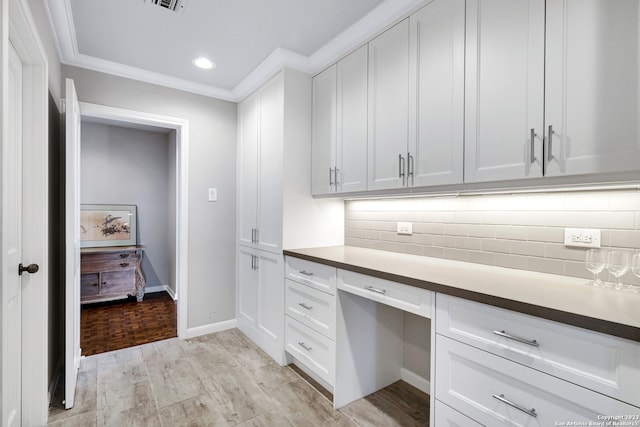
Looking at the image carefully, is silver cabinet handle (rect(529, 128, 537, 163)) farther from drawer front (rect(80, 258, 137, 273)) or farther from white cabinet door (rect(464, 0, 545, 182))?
drawer front (rect(80, 258, 137, 273))

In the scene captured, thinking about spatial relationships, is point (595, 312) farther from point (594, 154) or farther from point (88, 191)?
point (88, 191)

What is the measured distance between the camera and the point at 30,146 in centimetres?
175

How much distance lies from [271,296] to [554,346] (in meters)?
2.03

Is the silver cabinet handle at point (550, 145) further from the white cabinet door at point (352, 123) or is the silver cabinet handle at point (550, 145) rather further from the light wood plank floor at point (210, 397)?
the light wood plank floor at point (210, 397)

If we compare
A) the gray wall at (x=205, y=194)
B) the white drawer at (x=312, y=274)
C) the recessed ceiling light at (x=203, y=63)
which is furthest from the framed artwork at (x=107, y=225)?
the white drawer at (x=312, y=274)

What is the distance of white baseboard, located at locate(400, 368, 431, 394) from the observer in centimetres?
212

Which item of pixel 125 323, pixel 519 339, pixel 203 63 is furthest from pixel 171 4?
pixel 125 323

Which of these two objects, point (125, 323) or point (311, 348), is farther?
point (125, 323)

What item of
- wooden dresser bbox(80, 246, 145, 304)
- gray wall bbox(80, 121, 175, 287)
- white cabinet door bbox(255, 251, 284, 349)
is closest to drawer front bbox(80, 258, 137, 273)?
wooden dresser bbox(80, 246, 145, 304)

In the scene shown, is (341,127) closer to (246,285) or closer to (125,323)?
(246,285)

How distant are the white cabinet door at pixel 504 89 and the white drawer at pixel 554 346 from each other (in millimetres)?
625

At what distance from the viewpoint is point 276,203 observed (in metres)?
2.56

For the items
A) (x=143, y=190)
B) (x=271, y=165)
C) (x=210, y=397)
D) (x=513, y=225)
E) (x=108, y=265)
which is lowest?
(x=210, y=397)

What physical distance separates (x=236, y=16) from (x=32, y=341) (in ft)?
7.37
